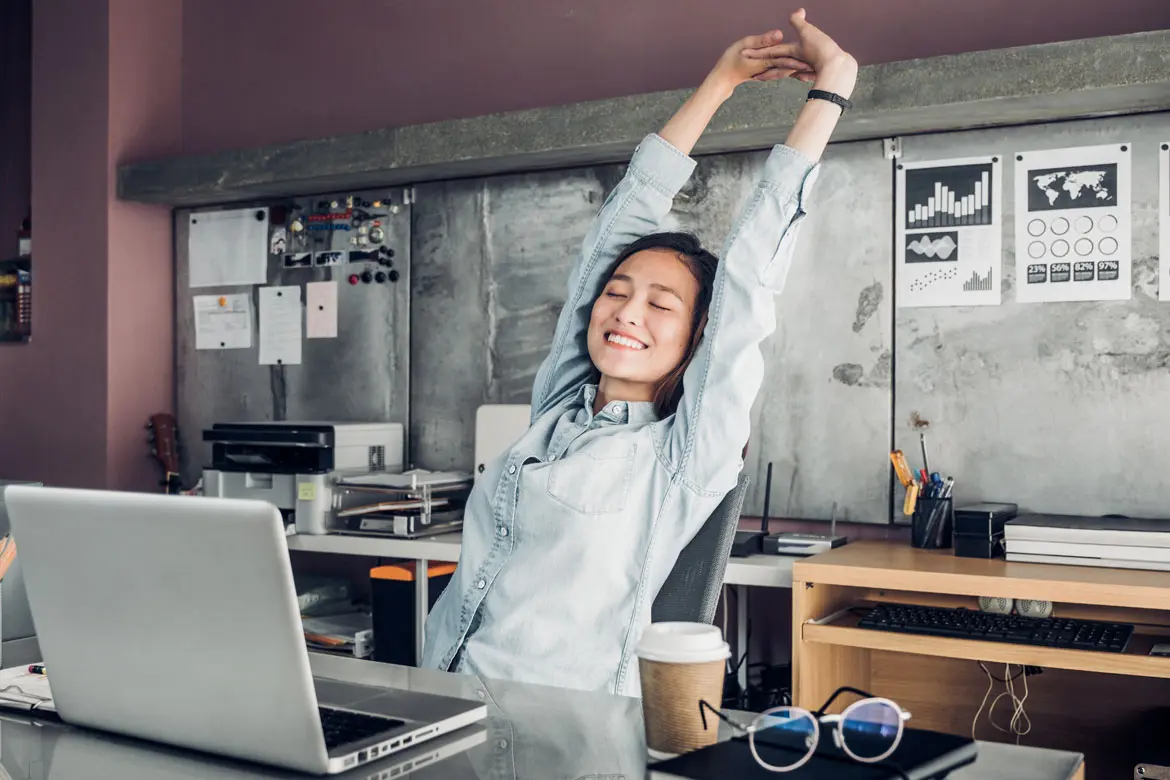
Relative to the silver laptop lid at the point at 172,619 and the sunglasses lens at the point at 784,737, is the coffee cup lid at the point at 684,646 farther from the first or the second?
the silver laptop lid at the point at 172,619

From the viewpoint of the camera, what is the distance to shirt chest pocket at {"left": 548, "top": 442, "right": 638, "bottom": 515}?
162 cm

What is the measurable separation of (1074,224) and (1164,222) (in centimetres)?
19

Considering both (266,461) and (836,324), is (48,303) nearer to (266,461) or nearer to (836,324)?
(266,461)

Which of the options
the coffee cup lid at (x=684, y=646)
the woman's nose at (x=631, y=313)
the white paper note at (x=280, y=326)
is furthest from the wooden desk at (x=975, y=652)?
the white paper note at (x=280, y=326)

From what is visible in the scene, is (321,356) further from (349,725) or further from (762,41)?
(349,725)

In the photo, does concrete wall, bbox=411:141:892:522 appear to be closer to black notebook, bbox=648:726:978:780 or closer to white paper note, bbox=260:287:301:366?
white paper note, bbox=260:287:301:366

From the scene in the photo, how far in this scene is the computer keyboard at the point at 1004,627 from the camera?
2.08m

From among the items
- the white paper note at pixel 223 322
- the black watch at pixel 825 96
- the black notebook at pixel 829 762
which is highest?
the black watch at pixel 825 96

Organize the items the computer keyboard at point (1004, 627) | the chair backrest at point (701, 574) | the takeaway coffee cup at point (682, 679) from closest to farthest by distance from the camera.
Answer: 1. the takeaway coffee cup at point (682, 679)
2. the chair backrest at point (701, 574)
3. the computer keyboard at point (1004, 627)

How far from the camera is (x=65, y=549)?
0.97 metres

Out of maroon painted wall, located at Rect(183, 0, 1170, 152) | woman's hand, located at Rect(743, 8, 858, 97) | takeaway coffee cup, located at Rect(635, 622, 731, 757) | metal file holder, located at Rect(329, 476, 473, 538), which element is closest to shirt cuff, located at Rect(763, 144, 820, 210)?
woman's hand, located at Rect(743, 8, 858, 97)

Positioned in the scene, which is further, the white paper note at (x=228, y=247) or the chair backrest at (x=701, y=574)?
the white paper note at (x=228, y=247)

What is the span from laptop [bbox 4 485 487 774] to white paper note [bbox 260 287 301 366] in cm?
287

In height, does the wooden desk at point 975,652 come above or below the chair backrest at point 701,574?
below
